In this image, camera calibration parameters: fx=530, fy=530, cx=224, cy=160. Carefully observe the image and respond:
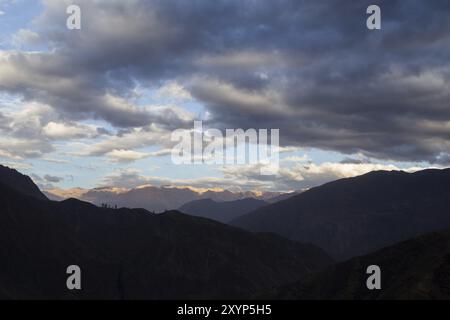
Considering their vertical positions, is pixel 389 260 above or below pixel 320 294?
above

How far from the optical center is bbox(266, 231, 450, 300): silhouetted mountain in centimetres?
11656

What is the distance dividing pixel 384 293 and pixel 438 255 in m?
20.1

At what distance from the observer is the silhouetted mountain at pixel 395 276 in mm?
116562

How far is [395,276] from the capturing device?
133875mm
